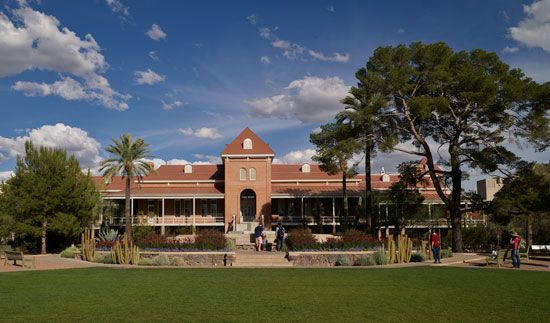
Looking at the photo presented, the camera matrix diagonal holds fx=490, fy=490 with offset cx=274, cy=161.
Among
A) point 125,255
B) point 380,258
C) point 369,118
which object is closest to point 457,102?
point 369,118

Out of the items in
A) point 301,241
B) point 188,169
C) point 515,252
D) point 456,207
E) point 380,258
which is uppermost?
point 188,169

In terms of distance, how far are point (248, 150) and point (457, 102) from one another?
22.1 meters

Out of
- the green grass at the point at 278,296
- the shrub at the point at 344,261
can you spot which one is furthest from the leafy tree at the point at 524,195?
the green grass at the point at 278,296

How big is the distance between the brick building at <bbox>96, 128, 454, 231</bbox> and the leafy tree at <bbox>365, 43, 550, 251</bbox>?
1382 centimetres

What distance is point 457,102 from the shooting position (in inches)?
1125

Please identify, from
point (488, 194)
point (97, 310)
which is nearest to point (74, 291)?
point (97, 310)

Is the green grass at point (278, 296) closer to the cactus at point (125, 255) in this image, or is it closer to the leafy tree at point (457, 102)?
the cactus at point (125, 255)

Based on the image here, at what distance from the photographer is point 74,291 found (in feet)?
40.8

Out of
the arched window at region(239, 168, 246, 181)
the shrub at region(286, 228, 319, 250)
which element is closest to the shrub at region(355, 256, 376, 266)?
the shrub at region(286, 228, 319, 250)

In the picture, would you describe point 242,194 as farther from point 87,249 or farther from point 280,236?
point 87,249

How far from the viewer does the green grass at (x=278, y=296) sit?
9234 millimetres

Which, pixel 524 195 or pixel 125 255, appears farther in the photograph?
pixel 524 195

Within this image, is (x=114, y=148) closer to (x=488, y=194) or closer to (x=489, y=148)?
(x=489, y=148)

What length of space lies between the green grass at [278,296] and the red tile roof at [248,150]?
29318 millimetres
